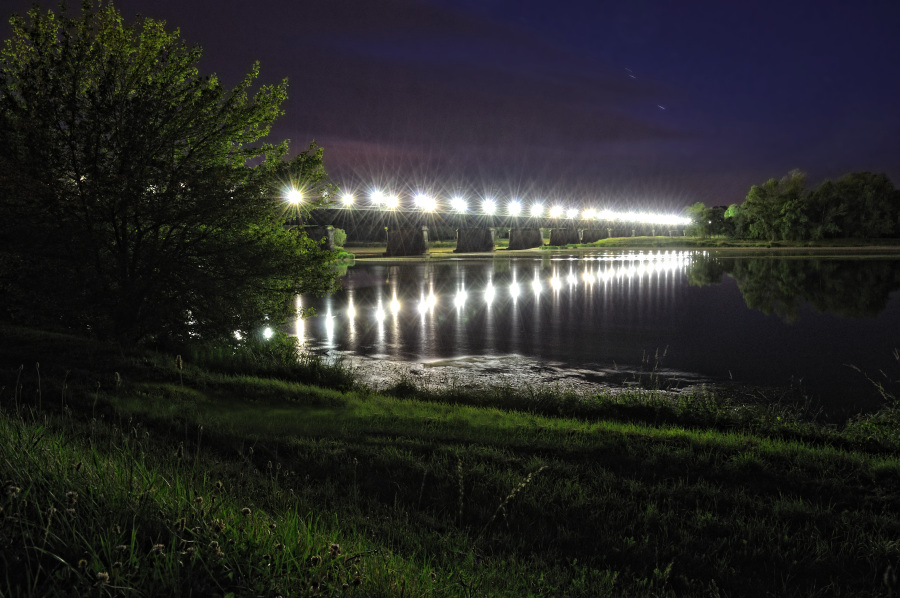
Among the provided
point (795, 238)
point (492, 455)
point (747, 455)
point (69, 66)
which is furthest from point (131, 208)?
point (795, 238)

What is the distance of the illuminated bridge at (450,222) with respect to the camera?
85.6 meters

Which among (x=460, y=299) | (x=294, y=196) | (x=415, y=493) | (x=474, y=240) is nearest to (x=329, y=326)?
(x=460, y=299)

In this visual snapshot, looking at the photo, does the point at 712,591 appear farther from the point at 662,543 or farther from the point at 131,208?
the point at 131,208

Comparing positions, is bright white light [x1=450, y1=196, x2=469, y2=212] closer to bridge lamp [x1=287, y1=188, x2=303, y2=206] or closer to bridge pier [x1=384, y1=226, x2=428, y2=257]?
bridge pier [x1=384, y1=226, x2=428, y2=257]

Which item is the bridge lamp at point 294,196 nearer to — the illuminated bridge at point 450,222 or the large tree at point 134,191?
the large tree at point 134,191

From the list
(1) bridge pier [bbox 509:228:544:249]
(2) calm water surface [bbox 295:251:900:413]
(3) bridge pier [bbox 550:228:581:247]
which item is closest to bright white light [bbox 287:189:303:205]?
(2) calm water surface [bbox 295:251:900:413]

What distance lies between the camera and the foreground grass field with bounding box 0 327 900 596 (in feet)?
10.6

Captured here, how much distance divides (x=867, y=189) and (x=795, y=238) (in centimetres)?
1561

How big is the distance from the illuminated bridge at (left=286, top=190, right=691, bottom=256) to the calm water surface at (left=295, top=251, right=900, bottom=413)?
1561 inches

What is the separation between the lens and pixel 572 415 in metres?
11.3

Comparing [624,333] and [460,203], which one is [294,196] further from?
[460,203]

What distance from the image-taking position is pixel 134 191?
13156 mm

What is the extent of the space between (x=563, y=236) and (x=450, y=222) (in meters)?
37.3

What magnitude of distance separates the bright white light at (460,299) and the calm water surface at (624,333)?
0.22 m
